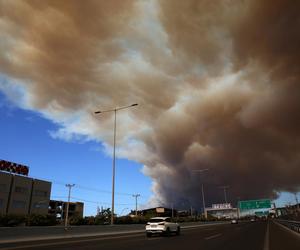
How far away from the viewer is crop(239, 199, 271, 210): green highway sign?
9394 cm

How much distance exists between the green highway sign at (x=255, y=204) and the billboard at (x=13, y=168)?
68334mm

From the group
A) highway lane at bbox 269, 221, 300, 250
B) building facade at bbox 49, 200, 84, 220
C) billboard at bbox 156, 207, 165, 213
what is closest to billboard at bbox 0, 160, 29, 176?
building facade at bbox 49, 200, 84, 220

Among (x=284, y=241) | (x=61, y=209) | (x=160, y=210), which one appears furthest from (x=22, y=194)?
(x=284, y=241)

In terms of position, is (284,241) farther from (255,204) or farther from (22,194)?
(22,194)

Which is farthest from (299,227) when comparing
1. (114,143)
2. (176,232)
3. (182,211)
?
(182,211)

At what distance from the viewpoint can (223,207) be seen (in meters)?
143

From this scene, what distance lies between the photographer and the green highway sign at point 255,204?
308ft

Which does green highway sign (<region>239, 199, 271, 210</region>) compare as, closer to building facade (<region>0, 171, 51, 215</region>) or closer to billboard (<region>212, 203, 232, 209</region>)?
billboard (<region>212, 203, 232, 209</region>)

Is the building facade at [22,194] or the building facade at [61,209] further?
the building facade at [61,209]

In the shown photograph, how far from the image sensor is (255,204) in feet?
318

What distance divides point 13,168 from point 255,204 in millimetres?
74040

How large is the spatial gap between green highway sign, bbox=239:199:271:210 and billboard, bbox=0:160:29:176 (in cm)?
6833

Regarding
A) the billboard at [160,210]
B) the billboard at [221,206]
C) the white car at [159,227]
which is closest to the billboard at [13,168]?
the white car at [159,227]

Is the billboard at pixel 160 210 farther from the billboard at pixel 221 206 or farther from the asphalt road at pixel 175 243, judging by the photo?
the asphalt road at pixel 175 243
